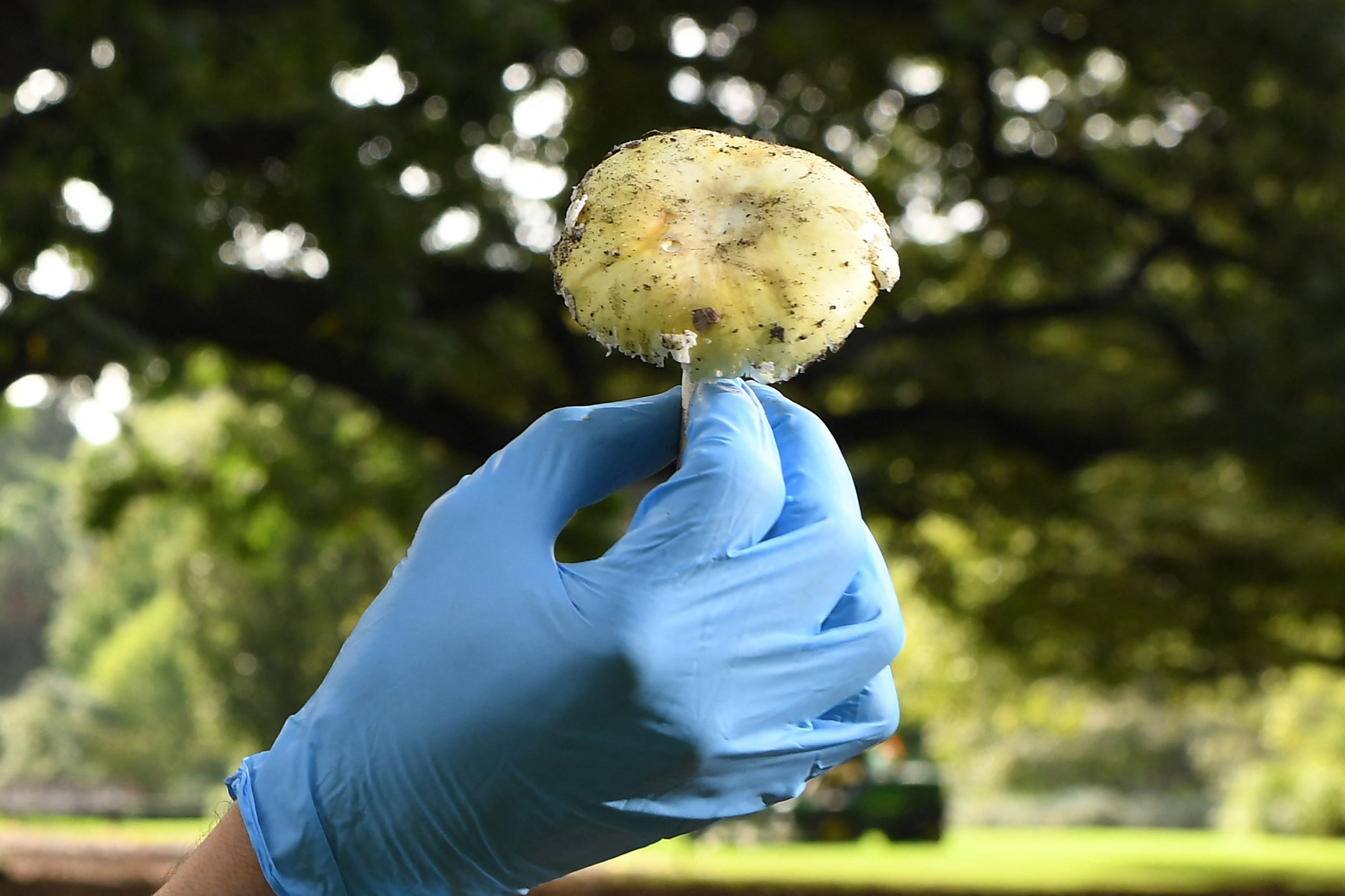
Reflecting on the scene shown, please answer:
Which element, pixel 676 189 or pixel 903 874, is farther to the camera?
pixel 903 874

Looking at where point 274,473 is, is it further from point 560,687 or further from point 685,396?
point 560,687

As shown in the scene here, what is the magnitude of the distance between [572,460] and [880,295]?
7.63 meters

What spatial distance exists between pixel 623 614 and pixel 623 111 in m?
8.23

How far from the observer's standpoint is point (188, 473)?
12.6 m

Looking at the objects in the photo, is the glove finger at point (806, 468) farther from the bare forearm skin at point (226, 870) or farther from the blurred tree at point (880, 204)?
the blurred tree at point (880, 204)

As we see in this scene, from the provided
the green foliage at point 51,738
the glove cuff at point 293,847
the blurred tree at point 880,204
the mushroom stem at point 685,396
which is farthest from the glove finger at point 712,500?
the green foliage at point 51,738

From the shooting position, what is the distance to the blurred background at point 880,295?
6500 millimetres

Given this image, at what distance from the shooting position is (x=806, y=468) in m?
1.68

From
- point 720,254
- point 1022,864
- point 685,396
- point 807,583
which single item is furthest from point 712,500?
point 1022,864

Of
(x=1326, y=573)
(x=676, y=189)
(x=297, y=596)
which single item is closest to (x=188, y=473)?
(x=1326, y=573)

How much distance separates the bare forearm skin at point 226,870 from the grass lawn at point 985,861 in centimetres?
1233

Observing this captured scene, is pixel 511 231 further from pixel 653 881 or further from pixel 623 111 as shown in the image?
pixel 653 881

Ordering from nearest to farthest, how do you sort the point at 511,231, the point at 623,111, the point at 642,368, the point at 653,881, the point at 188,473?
1. the point at 623,111
2. the point at 511,231
3. the point at 642,368
4. the point at 188,473
5. the point at 653,881

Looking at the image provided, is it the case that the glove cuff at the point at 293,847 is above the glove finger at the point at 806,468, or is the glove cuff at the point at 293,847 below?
below
